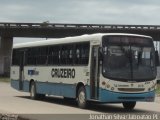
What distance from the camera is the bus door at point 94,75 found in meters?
21.4

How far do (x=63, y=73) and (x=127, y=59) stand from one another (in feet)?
14.2

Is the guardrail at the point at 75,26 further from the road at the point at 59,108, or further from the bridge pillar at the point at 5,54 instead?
the road at the point at 59,108

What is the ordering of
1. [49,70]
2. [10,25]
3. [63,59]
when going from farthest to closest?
[10,25] → [49,70] → [63,59]

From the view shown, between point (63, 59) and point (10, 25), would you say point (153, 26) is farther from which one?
point (63, 59)

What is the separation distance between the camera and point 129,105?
23.0 meters

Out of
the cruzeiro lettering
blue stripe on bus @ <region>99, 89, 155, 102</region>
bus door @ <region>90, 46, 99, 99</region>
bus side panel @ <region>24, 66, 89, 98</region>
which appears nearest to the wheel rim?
bus side panel @ <region>24, 66, 89, 98</region>

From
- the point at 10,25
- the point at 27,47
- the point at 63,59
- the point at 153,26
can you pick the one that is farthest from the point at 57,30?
the point at 63,59

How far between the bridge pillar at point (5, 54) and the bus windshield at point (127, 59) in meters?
65.5

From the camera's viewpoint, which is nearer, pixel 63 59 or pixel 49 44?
pixel 63 59

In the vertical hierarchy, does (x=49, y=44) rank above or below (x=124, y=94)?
above

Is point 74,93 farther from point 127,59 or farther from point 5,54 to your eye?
point 5,54

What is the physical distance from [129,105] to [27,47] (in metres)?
8.90

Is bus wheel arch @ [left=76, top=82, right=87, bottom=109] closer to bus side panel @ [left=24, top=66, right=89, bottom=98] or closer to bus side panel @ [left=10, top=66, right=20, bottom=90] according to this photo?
bus side panel @ [left=24, top=66, right=89, bottom=98]

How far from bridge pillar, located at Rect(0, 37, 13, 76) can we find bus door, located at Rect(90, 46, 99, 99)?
6514cm
